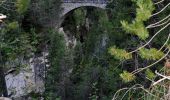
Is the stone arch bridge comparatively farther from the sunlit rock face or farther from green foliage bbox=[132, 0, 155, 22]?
green foliage bbox=[132, 0, 155, 22]

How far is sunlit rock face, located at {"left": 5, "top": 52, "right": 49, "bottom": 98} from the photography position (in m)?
10.2

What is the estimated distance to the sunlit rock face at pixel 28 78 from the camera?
10190 mm

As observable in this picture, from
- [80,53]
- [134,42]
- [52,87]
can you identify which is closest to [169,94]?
[134,42]

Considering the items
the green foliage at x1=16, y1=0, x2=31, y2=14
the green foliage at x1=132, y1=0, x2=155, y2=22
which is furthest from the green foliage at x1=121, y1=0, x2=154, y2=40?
the green foliage at x1=16, y1=0, x2=31, y2=14

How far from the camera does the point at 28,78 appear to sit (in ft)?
35.7

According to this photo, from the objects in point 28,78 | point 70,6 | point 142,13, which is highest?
point 142,13

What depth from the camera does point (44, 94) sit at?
10.1 m

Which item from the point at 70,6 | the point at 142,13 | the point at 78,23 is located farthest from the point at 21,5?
the point at 142,13

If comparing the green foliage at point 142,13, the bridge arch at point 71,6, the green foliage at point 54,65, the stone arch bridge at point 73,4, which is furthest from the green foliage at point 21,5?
the green foliage at point 142,13

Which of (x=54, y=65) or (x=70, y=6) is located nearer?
(x=54, y=65)

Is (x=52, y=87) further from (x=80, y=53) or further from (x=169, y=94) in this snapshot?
(x=169, y=94)

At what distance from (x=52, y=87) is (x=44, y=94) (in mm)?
267

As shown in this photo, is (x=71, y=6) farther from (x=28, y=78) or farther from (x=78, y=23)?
(x=28, y=78)

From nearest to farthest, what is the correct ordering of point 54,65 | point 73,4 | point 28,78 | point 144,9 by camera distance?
point 144,9, point 54,65, point 28,78, point 73,4
